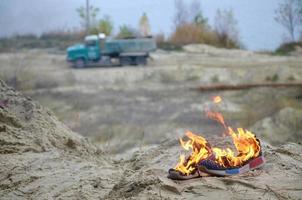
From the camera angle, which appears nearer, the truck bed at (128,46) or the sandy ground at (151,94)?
the sandy ground at (151,94)

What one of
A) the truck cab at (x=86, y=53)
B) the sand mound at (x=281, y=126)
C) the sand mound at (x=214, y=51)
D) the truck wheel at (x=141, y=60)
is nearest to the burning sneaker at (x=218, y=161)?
the sand mound at (x=281, y=126)

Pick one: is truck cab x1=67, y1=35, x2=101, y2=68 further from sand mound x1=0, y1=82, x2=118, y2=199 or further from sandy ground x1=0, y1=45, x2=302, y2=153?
sand mound x1=0, y1=82, x2=118, y2=199

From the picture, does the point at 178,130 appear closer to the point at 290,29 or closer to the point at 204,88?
the point at 204,88

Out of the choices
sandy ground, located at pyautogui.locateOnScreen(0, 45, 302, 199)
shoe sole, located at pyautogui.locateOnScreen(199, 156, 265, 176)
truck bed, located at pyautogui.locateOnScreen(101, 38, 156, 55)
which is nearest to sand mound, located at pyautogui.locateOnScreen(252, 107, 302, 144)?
sandy ground, located at pyautogui.locateOnScreen(0, 45, 302, 199)

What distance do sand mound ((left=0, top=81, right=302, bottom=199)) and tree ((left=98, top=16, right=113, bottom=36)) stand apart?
3542 centimetres

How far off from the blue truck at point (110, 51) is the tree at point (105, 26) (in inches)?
448

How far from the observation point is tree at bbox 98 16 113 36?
147 ft

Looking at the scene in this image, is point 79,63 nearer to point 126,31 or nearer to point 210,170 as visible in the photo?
point 126,31

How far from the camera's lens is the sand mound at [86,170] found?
6125 mm

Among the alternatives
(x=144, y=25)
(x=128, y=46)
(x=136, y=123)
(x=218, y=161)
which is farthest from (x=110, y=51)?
(x=218, y=161)

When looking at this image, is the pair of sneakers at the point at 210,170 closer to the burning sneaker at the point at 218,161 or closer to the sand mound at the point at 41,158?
the burning sneaker at the point at 218,161

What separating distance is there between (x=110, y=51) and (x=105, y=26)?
1281 centimetres

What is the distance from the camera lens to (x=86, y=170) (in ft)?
25.0

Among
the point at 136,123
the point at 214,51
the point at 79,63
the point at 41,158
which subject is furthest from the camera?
the point at 214,51
